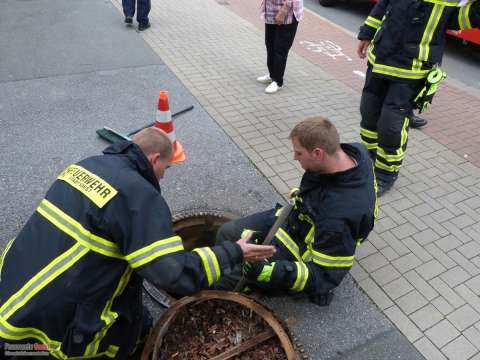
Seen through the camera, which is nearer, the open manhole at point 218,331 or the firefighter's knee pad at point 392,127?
the open manhole at point 218,331

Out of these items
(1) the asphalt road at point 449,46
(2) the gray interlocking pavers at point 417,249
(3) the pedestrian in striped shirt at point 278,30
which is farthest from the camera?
(1) the asphalt road at point 449,46

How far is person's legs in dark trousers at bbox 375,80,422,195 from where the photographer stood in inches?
135

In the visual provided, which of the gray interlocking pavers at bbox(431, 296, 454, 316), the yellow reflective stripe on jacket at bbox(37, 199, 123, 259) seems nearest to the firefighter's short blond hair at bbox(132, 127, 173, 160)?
the yellow reflective stripe on jacket at bbox(37, 199, 123, 259)

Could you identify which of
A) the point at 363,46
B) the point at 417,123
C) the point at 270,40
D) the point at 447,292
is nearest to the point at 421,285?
the point at 447,292

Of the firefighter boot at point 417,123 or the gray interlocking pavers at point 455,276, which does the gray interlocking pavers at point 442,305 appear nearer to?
the gray interlocking pavers at point 455,276

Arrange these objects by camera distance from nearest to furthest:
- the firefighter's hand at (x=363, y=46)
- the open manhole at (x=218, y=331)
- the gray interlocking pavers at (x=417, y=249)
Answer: the open manhole at (x=218, y=331)
the gray interlocking pavers at (x=417, y=249)
the firefighter's hand at (x=363, y=46)

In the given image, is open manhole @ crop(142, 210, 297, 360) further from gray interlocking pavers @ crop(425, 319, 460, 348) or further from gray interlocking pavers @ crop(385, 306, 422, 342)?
gray interlocking pavers @ crop(425, 319, 460, 348)

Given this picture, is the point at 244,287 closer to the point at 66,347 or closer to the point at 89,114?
the point at 66,347

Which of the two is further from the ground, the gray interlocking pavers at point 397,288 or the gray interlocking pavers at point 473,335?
the gray interlocking pavers at point 473,335

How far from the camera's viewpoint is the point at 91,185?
5.38 ft

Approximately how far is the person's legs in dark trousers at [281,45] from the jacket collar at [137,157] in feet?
12.7

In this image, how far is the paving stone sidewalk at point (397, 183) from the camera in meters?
2.80

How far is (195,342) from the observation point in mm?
2250

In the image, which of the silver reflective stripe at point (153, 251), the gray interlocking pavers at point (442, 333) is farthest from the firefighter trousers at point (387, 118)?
the silver reflective stripe at point (153, 251)
